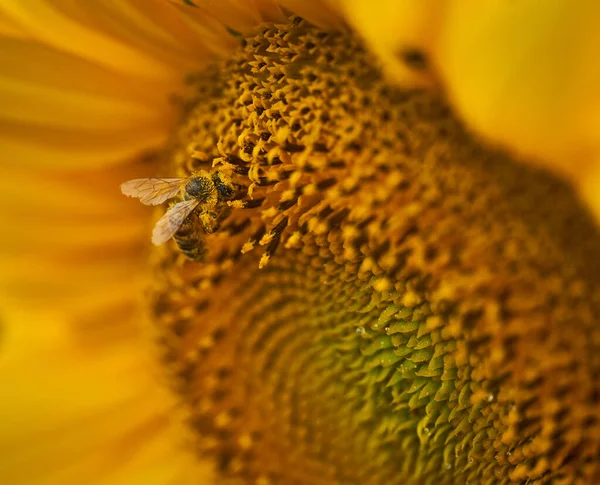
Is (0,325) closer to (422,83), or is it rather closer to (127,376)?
(127,376)

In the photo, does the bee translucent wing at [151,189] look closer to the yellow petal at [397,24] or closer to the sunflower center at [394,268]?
the sunflower center at [394,268]

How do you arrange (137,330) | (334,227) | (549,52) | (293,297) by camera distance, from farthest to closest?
(137,330)
(293,297)
(334,227)
(549,52)

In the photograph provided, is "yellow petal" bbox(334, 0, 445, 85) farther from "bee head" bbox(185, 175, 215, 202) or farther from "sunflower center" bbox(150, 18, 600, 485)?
"bee head" bbox(185, 175, 215, 202)

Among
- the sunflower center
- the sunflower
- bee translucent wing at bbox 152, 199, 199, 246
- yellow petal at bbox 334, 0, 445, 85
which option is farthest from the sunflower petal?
yellow petal at bbox 334, 0, 445, 85

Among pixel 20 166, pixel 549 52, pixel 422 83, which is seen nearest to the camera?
pixel 549 52

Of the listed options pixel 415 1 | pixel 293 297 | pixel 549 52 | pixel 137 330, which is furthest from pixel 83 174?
pixel 549 52

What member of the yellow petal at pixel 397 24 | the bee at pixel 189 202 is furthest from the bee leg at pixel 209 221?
the yellow petal at pixel 397 24
